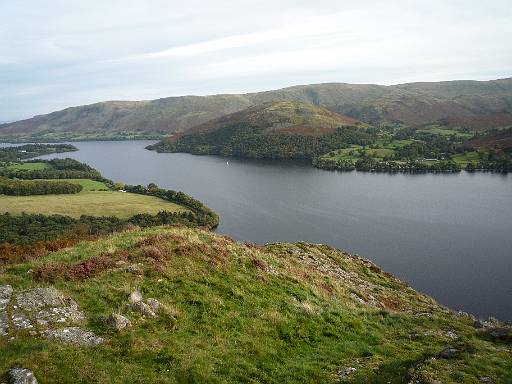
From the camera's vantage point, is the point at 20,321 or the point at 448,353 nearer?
the point at 20,321

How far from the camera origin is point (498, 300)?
66312 millimetres

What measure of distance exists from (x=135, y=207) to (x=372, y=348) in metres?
116

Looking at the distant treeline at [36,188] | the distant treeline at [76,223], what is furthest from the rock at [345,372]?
the distant treeline at [36,188]

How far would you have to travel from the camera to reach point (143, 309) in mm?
17922

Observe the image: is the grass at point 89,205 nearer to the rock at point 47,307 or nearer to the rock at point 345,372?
the rock at point 47,307

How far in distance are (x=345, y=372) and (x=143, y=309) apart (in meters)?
8.73

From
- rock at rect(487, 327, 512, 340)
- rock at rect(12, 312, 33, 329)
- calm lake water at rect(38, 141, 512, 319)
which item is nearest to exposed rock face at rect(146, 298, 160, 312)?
rock at rect(12, 312, 33, 329)

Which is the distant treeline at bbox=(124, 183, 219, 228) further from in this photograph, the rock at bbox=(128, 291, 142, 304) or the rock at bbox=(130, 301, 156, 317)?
the rock at bbox=(130, 301, 156, 317)

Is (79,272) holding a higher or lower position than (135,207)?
higher

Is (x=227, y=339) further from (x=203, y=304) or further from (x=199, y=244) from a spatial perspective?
(x=199, y=244)

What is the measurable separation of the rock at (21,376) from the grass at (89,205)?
109 meters

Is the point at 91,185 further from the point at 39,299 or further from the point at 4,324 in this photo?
the point at 4,324

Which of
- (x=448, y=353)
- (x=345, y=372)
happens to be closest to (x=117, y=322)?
(x=345, y=372)

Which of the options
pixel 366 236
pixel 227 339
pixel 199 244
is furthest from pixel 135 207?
pixel 227 339
